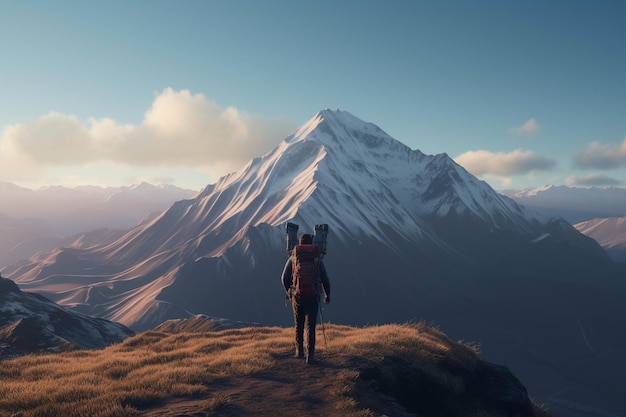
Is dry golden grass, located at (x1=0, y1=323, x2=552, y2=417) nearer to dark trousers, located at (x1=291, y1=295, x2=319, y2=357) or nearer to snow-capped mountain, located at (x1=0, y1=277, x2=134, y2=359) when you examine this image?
dark trousers, located at (x1=291, y1=295, x2=319, y2=357)

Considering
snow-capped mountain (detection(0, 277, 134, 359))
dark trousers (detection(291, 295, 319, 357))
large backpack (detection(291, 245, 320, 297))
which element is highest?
large backpack (detection(291, 245, 320, 297))

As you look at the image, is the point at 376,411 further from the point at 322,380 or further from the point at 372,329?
the point at 372,329

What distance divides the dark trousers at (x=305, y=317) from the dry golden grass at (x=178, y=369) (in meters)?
0.93

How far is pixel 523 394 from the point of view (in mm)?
18359

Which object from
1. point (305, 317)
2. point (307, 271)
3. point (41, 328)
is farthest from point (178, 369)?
point (41, 328)

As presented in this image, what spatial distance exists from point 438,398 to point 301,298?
20.0ft

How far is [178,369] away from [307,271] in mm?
5571

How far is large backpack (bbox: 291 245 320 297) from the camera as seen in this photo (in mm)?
16000

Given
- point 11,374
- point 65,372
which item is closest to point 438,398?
point 65,372

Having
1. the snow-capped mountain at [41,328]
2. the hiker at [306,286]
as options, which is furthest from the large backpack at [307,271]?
the snow-capped mountain at [41,328]

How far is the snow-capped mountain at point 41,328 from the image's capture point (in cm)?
2777

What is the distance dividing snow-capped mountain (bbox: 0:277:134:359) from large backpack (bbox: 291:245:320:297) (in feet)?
61.4

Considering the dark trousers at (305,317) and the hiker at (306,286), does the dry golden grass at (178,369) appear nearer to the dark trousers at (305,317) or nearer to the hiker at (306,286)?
the dark trousers at (305,317)

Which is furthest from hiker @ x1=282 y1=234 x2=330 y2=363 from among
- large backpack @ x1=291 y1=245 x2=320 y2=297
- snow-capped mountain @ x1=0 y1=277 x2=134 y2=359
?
snow-capped mountain @ x1=0 y1=277 x2=134 y2=359
